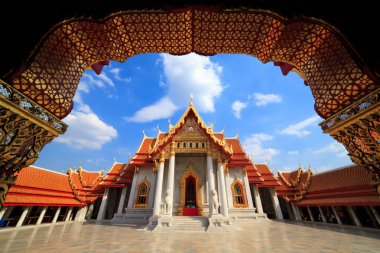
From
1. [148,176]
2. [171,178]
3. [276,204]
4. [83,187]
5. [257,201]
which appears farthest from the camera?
[83,187]

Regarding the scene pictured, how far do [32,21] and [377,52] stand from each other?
238 inches

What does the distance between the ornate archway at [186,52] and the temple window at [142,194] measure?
37.9ft

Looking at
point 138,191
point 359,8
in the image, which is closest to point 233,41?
point 359,8

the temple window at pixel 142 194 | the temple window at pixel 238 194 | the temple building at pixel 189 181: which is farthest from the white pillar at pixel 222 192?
the temple window at pixel 142 194

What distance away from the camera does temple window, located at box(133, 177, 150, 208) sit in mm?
13798

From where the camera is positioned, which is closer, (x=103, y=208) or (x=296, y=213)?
(x=103, y=208)

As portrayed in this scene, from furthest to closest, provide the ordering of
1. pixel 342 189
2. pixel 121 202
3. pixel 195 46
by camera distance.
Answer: pixel 121 202
pixel 342 189
pixel 195 46

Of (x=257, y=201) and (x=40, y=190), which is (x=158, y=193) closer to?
(x=257, y=201)

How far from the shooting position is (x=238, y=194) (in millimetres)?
14336

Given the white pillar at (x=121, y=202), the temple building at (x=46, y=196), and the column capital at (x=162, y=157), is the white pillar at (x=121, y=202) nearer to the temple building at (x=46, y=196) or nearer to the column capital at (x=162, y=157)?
the temple building at (x=46, y=196)

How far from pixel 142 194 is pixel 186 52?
43.0ft

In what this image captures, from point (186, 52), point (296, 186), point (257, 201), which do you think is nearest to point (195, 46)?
point (186, 52)

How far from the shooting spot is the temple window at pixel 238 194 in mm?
13891

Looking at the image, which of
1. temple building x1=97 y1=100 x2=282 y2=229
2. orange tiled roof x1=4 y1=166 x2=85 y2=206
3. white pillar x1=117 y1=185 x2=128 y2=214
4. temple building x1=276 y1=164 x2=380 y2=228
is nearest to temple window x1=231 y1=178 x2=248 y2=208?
temple building x1=97 y1=100 x2=282 y2=229
